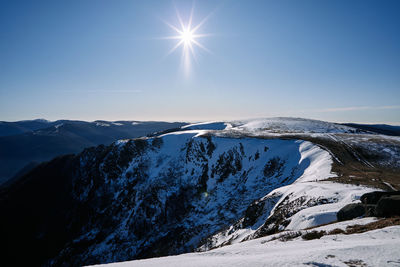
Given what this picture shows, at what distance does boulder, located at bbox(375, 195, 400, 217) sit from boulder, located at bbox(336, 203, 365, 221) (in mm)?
1072

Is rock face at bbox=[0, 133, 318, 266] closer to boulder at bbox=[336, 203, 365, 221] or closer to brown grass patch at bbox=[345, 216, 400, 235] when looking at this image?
boulder at bbox=[336, 203, 365, 221]

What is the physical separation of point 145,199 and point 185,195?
920cm

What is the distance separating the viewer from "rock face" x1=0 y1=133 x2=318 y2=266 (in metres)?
33.7

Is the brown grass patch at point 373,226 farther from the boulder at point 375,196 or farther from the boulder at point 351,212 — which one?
the boulder at point 375,196

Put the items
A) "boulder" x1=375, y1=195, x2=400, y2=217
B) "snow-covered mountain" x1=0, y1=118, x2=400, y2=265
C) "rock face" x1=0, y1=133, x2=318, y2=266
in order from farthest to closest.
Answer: "rock face" x1=0, y1=133, x2=318, y2=266
"snow-covered mountain" x1=0, y1=118, x2=400, y2=265
"boulder" x1=375, y1=195, x2=400, y2=217

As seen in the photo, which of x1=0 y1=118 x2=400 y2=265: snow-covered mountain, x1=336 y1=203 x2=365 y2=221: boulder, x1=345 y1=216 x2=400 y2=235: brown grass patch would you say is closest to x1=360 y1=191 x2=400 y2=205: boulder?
x1=336 y1=203 x2=365 y2=221: boulder

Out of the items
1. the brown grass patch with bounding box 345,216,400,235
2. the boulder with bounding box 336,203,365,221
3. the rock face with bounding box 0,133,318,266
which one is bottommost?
the rock face with bounding box 0,133,318,266

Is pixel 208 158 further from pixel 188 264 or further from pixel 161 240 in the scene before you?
pixel 188 264

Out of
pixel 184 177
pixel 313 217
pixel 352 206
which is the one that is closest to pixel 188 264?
pixel 313 217

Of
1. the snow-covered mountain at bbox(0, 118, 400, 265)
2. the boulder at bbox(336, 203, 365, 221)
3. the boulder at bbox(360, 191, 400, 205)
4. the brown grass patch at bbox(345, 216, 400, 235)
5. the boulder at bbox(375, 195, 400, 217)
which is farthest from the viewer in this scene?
the snow-covered mountain at bbox(0, 118, 400, 265)

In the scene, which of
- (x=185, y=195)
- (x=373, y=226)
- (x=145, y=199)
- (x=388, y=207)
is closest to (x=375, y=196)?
(x=388, y=207)

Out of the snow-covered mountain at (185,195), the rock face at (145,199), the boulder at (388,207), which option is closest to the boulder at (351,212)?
the snow-covered mountain at (185,195)

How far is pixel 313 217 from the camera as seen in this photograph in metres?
13.9

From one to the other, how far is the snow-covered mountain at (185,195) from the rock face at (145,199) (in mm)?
231
